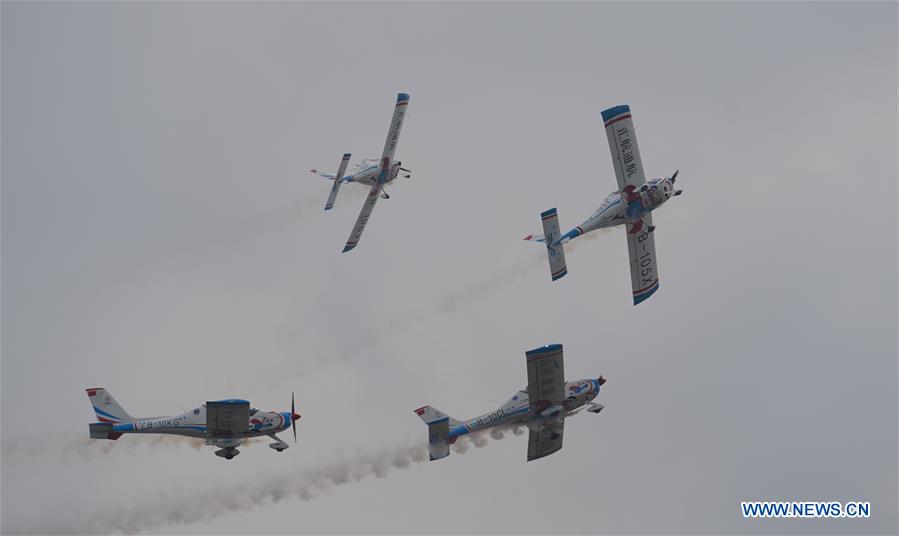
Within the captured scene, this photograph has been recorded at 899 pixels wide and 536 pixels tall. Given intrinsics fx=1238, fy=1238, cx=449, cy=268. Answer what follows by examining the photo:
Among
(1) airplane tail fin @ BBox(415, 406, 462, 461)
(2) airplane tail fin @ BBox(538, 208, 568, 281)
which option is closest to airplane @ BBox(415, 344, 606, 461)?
(1) airplane tail fin @ BBox(415, 406, 462, 461)

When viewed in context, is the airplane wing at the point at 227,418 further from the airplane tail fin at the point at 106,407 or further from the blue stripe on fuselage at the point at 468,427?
the blue stripe on fuselage at the point at 468,427

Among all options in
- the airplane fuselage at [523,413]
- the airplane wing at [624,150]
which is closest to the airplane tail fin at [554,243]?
the airplane wing at [624,150]

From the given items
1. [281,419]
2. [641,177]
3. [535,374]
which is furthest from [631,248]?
[281,419]

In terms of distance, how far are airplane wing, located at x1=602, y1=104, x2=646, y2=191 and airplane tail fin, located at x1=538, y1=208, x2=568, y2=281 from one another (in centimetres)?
415

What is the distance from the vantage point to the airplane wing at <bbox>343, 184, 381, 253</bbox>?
82.9 metres

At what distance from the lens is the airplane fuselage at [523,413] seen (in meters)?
65.9

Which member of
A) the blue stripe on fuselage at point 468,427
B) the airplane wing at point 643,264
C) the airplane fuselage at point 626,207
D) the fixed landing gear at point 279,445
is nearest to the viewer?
the blue stripe on fuselage at point 468,427

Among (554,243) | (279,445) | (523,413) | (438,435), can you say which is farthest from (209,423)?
(554,243)

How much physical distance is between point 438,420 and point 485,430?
2579 millimetres

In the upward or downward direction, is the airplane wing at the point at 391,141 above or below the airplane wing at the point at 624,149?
above

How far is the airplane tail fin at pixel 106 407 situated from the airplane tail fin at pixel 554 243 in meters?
24.3

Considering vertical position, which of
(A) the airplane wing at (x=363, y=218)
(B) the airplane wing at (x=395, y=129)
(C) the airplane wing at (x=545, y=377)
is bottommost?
(C) the airplane wing at (x=545, y=377)

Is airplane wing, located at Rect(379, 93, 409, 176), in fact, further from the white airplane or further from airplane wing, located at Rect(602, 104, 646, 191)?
airplane wing, located at Rect(602, 104, 646, 191)

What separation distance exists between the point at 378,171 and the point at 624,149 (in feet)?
64.3
